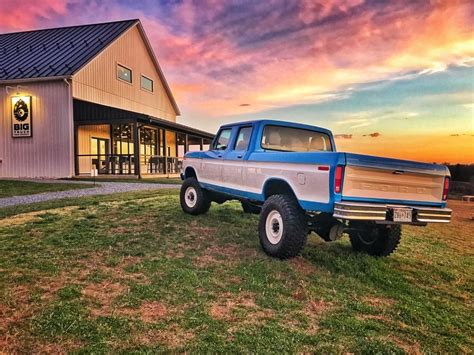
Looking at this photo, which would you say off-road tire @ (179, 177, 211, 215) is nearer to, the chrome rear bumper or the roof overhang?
the chrome rear bumper

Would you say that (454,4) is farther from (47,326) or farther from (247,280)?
(47,326)

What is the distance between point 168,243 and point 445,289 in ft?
13.5

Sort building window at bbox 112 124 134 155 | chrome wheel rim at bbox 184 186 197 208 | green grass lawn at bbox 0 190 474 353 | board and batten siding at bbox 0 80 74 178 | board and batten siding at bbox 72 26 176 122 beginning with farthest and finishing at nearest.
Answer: building window at bbox 112 124 134 155, board and batten siding at bbox 72 26 176 122, board and batten siding at bbox 0 80 74 178, chrome wheel rim at bbox 184 186 197 208, green grass lawn at bbox 0 190 474 353

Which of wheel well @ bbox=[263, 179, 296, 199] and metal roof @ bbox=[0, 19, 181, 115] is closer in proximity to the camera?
wheel well @ bbox=[263, 179, 296, 199]

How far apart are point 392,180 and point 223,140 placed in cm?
384

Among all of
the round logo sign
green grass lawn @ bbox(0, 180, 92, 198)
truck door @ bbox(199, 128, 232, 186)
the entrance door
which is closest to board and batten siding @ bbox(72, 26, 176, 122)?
the entrance door

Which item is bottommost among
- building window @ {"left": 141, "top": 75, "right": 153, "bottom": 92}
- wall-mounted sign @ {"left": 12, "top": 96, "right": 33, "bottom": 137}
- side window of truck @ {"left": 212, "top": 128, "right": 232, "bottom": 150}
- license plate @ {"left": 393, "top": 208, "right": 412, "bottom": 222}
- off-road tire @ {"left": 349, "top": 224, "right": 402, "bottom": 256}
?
off-road tire @ {"left": 349, "top": 224, "right": 402, "bottom": 256}

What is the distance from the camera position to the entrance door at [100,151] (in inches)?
850

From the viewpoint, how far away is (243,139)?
6.92 m

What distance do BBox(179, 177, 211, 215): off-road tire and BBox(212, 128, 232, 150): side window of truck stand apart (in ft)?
3.62

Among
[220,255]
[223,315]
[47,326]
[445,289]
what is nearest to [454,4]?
[445,289]

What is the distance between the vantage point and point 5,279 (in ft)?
14.0

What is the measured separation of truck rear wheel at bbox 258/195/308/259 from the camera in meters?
5.07

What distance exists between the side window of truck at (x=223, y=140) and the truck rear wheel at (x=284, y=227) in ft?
7.53
